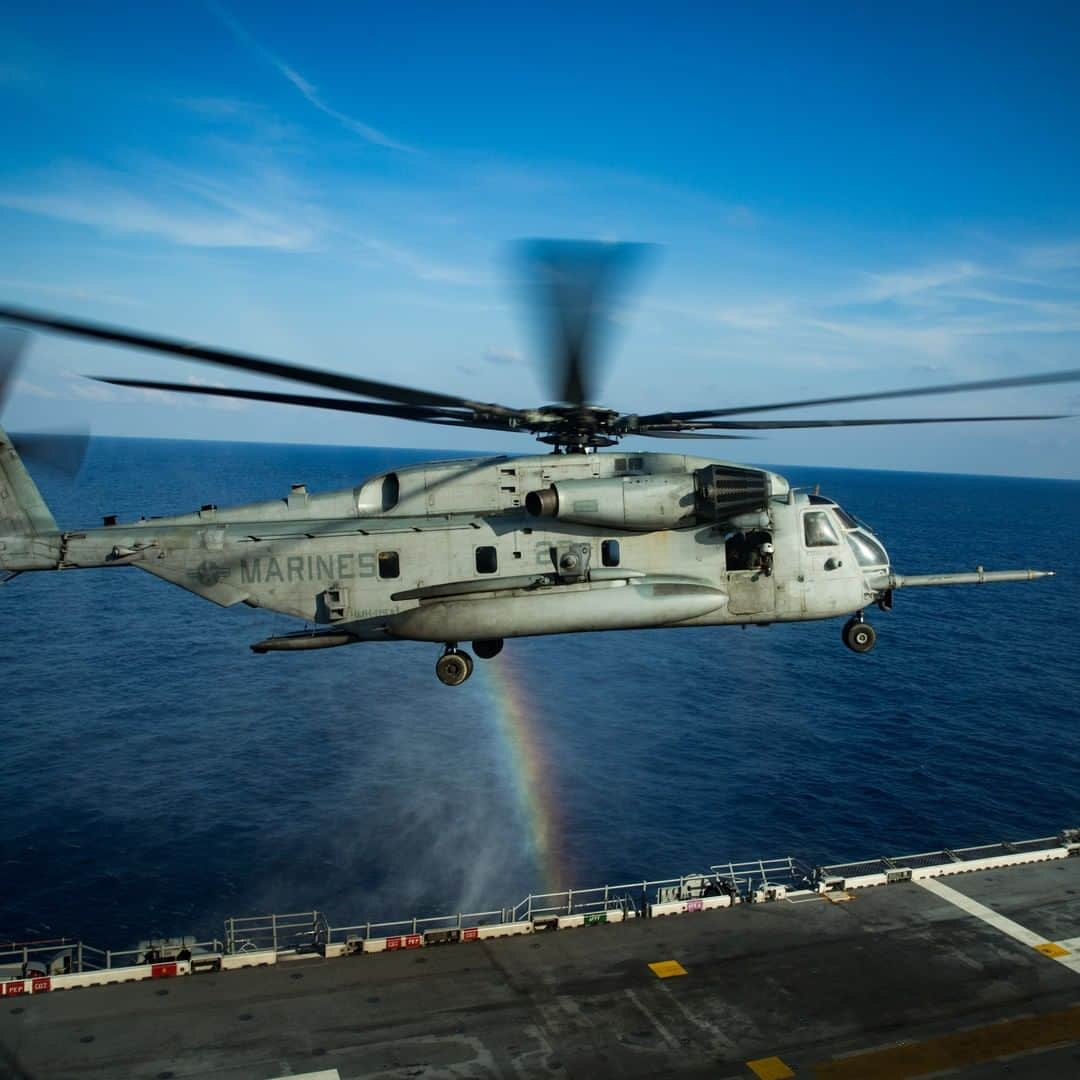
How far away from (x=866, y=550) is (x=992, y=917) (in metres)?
17.7

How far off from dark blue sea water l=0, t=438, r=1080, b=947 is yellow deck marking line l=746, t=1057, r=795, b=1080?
18.9 metres

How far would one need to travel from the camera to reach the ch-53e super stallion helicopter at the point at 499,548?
17484 mm

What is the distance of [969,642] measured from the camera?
73.3 m

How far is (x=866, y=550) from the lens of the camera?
19859mm

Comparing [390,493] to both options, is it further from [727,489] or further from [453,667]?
[727,489]

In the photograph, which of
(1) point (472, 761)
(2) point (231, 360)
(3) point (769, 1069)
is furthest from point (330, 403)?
(1) point (472, 761)

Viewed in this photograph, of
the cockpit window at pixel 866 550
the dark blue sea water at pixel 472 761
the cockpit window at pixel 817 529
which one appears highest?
the cockpit window at pixel 817 529

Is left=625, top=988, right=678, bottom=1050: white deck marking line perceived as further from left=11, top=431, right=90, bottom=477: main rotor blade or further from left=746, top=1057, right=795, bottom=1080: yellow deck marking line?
left=11, top=431, right=90, bottom=477: main rotor blade

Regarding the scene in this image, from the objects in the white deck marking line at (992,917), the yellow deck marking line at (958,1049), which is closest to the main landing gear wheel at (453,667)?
the yellow deck marking line at (958,1049)

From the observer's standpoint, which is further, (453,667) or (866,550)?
(866,550)

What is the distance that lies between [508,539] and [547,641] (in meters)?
62.3

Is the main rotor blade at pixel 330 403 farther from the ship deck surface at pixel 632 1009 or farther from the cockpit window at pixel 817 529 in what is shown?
the ship deck surface at pixel 632 1009

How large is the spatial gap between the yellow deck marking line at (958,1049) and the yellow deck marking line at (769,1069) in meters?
0.69

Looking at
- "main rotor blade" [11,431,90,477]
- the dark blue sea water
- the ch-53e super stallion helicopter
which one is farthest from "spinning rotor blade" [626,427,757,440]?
the dark blue sea water
